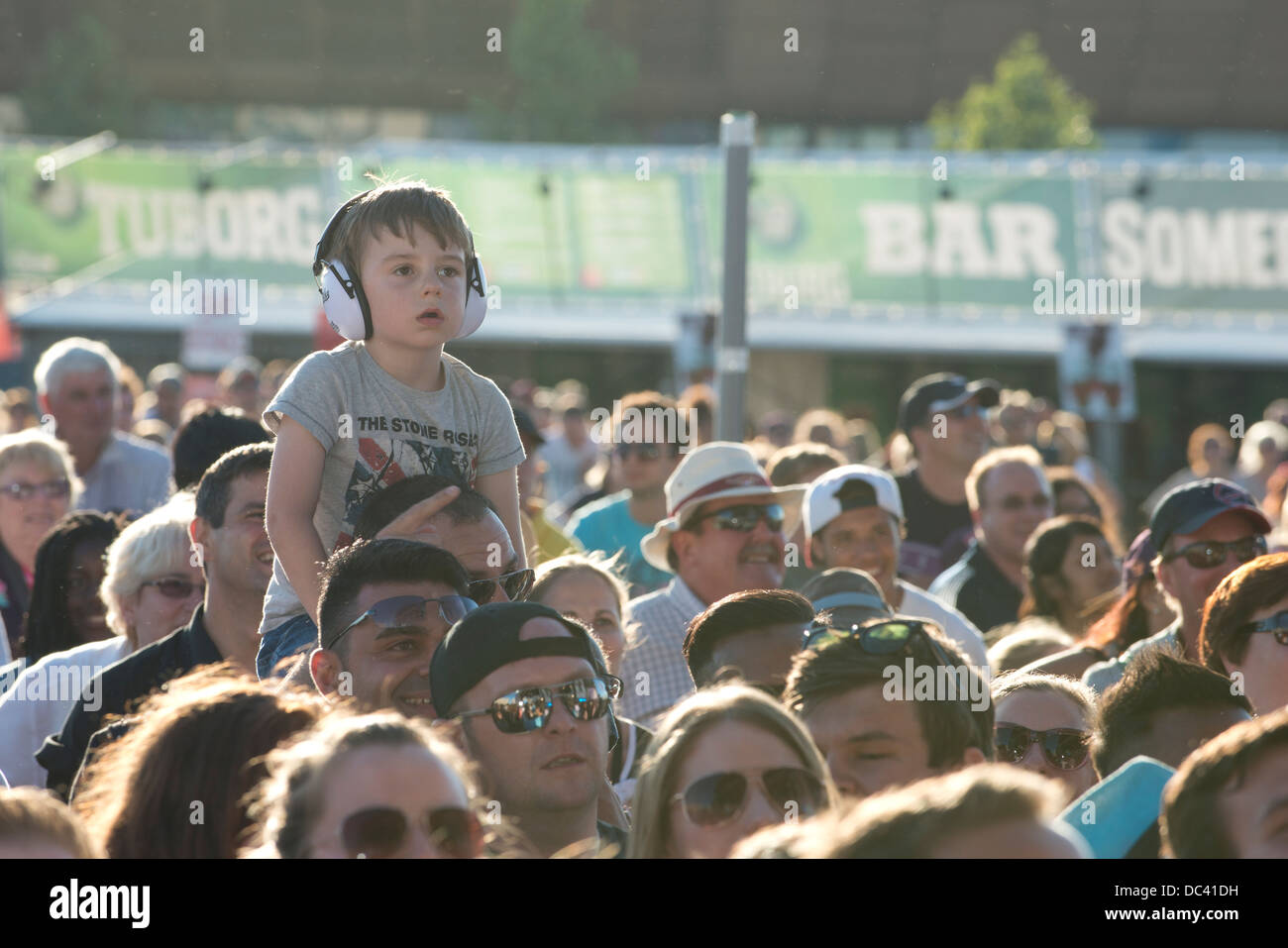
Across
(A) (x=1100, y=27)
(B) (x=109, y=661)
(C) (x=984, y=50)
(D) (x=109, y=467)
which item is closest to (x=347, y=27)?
(C) (x=984, y=50)

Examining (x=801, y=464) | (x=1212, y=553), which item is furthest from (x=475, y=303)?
(x=801, y=464)

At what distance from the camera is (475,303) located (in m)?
3.87

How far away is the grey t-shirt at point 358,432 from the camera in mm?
3691

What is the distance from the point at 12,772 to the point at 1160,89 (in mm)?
39280

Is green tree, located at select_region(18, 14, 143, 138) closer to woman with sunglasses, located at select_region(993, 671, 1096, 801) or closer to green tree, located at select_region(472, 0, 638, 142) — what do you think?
green tree, located at select_region(472, 0, 638, 142)

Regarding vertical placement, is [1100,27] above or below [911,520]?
above

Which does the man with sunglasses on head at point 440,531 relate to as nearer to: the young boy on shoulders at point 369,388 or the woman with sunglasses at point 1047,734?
the young boy on shoulders at point 369,388

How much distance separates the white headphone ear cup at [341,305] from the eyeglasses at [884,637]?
123 centimetres

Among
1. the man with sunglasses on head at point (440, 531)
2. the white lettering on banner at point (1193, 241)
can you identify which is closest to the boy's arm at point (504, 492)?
the man with sunglasses on head at point (440, 531)

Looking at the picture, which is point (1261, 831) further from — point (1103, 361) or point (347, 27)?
point (347, 27)

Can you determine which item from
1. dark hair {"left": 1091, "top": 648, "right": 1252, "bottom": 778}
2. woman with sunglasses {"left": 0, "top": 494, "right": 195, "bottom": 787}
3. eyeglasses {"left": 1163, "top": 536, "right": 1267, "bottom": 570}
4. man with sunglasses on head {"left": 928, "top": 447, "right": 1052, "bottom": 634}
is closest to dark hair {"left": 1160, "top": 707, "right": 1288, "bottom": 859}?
dark hair {"left": 1091, "top": 648, "right": 1252, "bottom": 778}

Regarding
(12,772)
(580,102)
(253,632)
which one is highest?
(580,102)

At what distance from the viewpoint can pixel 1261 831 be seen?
229cm
